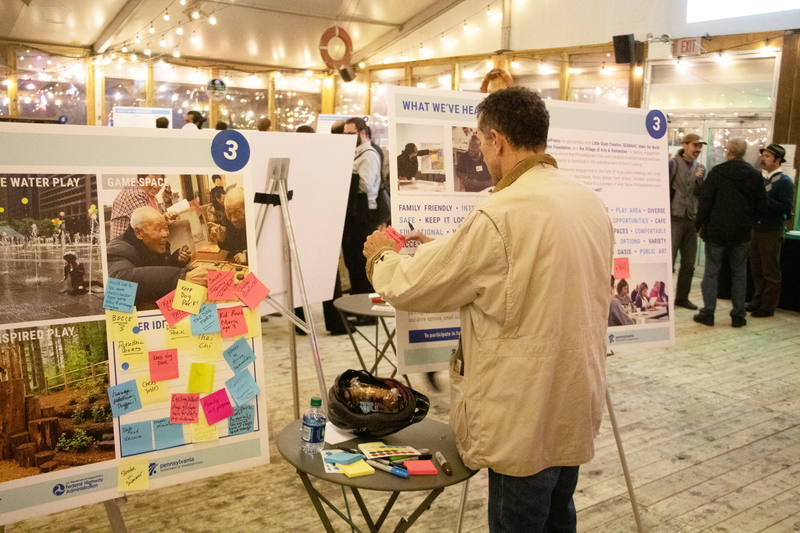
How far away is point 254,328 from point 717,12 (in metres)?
8.73

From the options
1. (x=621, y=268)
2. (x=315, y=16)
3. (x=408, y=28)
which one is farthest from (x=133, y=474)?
(x=408, y=28)

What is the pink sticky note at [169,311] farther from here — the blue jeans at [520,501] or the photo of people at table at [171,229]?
the blue jeans at [520,501]

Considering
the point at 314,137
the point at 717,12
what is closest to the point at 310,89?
the point at 717,12

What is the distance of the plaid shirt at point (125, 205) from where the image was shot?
170 centimetres

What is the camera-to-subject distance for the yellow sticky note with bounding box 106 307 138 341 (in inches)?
67.2

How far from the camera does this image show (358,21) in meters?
11.9

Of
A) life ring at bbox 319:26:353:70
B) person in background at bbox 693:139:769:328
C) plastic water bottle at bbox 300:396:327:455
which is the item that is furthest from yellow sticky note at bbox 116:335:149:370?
life ring at bbox 319:26:353:70

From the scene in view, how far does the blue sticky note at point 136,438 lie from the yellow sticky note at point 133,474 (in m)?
0.02

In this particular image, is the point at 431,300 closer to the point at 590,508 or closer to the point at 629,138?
the point at 629,138

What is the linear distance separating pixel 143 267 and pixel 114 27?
35.7ft

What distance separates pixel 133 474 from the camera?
5.68ft

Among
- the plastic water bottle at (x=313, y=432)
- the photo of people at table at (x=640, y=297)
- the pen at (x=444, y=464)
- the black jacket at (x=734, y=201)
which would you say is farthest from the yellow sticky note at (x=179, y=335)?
the black jacket at (x=734, y=201)

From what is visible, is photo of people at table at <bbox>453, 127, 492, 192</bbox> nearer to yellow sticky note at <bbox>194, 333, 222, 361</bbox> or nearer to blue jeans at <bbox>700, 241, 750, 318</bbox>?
yellow sticky note at <bbox>194, 333, 222, 361</bbox>

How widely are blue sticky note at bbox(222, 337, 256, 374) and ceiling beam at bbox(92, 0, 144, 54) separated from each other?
9.62 meters
